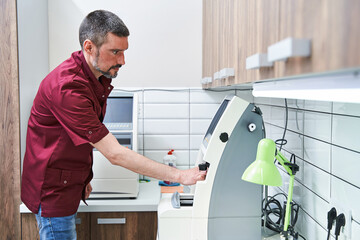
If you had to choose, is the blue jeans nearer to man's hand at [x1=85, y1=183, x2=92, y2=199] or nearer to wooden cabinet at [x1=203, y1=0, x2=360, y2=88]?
man's hand at [x1=85, y1=183, x2=92, y2=199]

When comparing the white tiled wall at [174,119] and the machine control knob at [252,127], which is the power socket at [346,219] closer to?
the machine control knob at [252,127]

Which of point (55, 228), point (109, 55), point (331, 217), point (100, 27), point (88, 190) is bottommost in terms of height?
point (55, 228)

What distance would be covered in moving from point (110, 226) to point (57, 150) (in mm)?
629

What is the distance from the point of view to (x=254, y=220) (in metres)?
1.42

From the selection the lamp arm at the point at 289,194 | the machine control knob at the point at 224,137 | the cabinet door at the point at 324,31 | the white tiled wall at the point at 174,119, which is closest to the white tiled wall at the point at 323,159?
the lamp arm at the point at 289,194

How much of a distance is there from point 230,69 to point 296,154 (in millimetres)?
609

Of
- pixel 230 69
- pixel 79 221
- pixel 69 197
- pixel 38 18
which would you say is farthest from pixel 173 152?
pixel 230 69

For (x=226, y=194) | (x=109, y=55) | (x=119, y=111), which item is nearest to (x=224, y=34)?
(x=109, y=55)

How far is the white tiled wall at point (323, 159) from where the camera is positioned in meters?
1.13

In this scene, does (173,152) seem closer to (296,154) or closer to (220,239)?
(296,154)

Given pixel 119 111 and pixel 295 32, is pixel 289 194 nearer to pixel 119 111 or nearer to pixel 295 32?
pixel 295 32

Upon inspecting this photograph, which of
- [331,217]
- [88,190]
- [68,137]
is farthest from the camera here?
[88,190]

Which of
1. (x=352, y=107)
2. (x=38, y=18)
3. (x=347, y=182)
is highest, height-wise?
(x=38, y=18)

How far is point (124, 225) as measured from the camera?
2.12m
